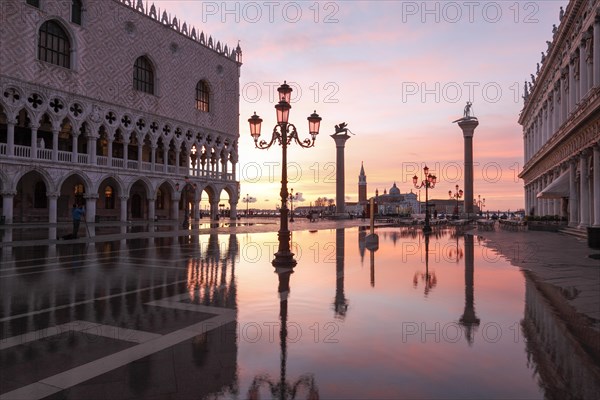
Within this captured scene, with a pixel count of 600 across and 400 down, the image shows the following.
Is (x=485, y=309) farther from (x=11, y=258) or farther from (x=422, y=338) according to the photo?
(x=11, y=258)

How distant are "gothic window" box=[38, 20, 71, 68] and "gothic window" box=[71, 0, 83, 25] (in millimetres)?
1692

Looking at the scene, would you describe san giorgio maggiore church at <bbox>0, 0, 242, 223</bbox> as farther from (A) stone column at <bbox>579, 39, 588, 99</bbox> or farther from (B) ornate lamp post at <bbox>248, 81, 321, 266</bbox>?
(A) stone column at <bbox>579, 39, 588, 99</bbox>

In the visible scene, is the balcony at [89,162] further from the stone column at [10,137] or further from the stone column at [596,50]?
the stone column at [596,50]

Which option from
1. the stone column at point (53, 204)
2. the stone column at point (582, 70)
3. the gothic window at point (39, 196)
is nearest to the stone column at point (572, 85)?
the stone column at point (582, 70)

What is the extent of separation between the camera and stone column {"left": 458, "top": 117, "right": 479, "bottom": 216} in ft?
183

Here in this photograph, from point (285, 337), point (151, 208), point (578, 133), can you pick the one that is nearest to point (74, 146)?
point (151, 208)

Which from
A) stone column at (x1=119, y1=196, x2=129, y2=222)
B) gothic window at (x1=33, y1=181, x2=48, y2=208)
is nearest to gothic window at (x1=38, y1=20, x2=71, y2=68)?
gothic window at (x1=33, y1=181, x2=48, y2=208)

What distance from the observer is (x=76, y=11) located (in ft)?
125

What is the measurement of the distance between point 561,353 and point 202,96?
54268mm

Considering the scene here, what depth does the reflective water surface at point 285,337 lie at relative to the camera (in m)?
4.09

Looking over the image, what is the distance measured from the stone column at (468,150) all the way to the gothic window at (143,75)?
1555 inches

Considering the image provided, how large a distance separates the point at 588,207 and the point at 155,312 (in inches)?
1023

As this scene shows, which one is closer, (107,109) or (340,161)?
(107,109)

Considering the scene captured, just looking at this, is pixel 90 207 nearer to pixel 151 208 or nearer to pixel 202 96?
pixel 151 208
